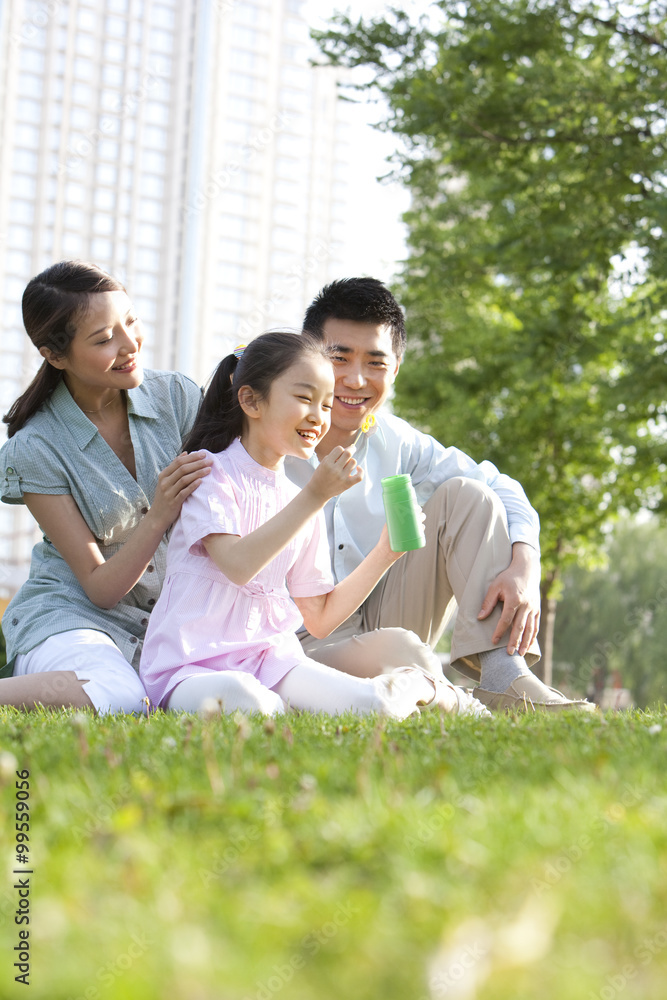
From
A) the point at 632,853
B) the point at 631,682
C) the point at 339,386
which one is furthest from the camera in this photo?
the point at 631,682

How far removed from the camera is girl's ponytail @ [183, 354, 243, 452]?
11.4 feet

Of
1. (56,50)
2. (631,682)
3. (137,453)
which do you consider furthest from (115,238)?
(137,453)

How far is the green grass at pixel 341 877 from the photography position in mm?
905

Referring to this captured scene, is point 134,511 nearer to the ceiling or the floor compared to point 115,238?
nearer to the floor

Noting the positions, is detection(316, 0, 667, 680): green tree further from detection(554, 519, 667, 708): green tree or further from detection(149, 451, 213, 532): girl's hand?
detection(554, 519, 667, 708): green tree

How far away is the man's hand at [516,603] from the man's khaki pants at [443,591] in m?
0.04

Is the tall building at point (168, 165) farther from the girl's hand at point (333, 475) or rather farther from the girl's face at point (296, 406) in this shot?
the girl's hand at point (333, 475)

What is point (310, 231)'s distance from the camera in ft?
208

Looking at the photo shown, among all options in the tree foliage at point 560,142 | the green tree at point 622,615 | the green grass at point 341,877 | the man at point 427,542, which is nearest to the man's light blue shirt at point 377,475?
the man at point 427,542

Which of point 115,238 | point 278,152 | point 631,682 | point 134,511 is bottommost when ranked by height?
point 631,682

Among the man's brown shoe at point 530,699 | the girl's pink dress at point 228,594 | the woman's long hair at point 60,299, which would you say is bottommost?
the man's brown shoe at point 530,699

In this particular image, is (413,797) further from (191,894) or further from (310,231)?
(310,231)

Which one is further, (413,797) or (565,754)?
(565,754)

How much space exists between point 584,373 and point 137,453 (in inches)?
419
